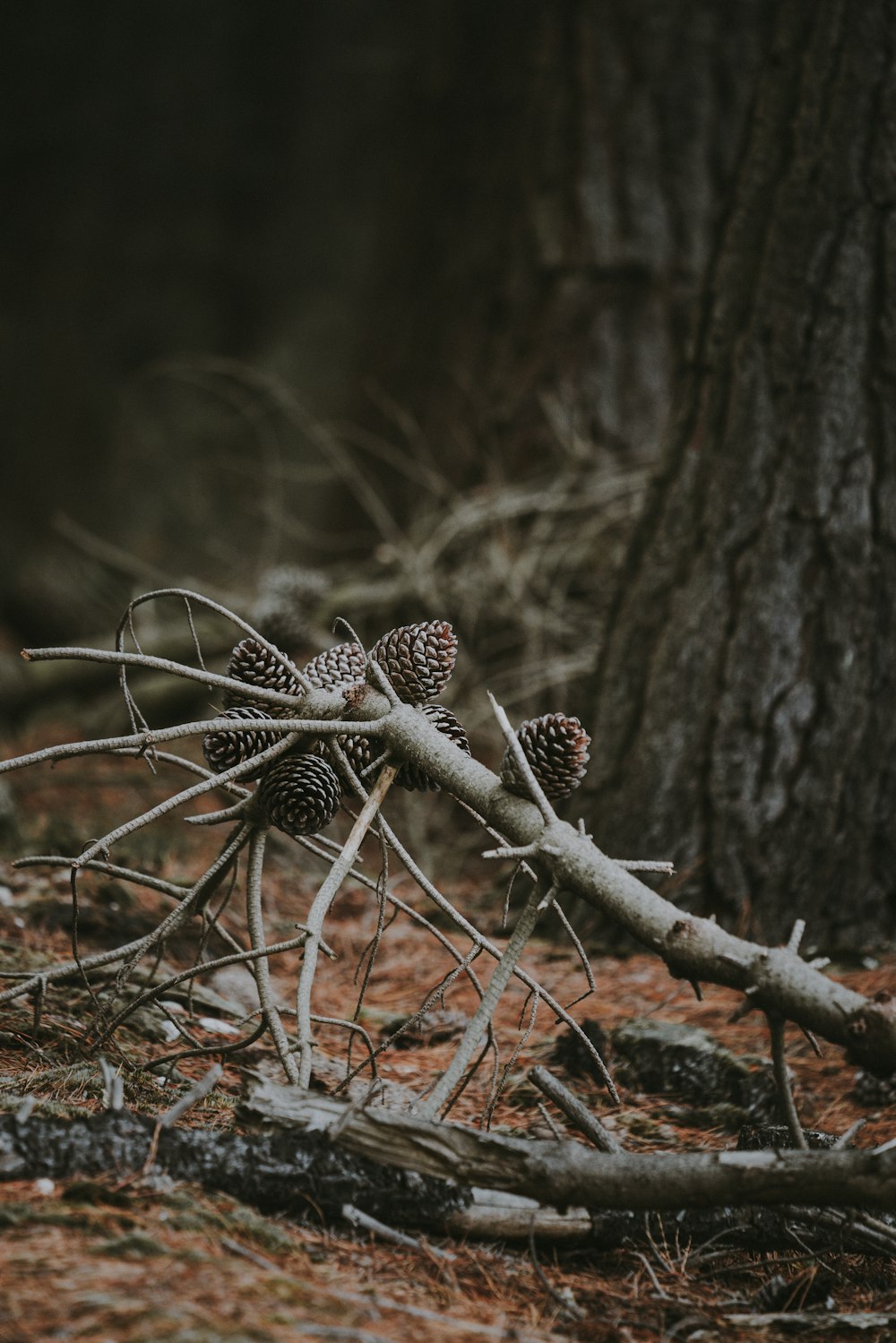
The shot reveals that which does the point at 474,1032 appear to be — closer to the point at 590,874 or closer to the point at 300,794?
the point at 590,874

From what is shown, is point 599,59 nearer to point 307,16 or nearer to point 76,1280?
point 76,1280

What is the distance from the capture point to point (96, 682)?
4.43 m

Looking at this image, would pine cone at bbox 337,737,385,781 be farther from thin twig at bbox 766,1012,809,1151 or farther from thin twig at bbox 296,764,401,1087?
thin twig at bbox 766,1012,809,1151

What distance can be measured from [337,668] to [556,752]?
36 cm

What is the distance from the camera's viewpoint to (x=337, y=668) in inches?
59.6

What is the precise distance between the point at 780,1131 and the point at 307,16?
10.1 meters

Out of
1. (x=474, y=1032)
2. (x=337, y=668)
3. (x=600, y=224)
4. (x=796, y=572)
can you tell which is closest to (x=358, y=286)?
(x=600, y=224)

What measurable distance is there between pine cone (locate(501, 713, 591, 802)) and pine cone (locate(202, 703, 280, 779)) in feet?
1.19

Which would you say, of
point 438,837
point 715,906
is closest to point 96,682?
point 438,837

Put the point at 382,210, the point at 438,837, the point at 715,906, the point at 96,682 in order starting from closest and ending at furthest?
1. the point at 715,906
2. the point at 438,837
3. the point at 96,682
4. the point at 382,210

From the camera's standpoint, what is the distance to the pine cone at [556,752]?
1388 mm

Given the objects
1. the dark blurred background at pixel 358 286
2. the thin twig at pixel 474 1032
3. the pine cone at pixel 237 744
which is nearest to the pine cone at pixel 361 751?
the pine cone at pixel 237 744

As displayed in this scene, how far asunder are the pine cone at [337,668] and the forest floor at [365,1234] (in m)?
0.59

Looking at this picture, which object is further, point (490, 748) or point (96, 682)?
point (96, 682)
